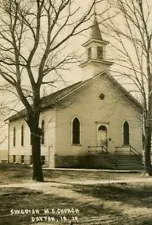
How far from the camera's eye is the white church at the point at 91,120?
22594 mm

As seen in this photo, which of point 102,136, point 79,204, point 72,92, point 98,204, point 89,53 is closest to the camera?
point 79,204

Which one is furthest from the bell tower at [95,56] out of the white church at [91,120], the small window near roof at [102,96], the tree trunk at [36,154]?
the tree trunk at [36,154]

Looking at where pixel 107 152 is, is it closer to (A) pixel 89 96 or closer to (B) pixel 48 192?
(A) pixel 89 96

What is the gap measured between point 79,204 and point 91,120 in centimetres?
1488

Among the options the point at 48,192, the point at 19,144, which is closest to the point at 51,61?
the point at 48,192

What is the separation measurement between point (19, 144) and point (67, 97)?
944 centimetres

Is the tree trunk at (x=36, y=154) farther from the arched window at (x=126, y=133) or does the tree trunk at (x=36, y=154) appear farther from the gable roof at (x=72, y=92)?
the arched window at (x=126, y=133)

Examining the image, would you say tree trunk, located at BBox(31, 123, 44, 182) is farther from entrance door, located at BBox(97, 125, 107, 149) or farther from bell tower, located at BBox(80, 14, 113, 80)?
bell tower, located at BBox(80, 14, 113, 80)

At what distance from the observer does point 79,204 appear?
9.10m

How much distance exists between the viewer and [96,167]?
22266mm

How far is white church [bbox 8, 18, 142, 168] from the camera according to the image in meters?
22.6

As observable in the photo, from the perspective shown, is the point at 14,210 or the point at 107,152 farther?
the point at 107,152

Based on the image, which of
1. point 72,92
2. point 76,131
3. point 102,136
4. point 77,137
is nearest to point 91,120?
point 76,131

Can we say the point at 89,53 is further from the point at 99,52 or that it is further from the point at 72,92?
the point at 72,92
